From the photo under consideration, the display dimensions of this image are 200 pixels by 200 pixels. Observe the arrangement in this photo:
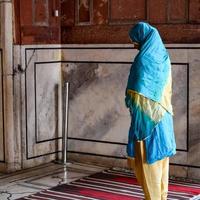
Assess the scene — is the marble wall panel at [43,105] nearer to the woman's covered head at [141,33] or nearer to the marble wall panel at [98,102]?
the marble wall panel at [98,102]

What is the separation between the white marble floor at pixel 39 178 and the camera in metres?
4.85

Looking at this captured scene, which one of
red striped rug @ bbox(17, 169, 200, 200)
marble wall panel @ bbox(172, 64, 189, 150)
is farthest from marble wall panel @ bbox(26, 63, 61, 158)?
marble wall panel @ bbox(172, 64, 189, 150)

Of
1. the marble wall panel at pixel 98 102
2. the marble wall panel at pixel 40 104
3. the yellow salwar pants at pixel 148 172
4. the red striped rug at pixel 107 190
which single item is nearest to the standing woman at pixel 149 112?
the yellow salwar pants at pixel 148 172

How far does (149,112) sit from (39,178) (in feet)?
5.94

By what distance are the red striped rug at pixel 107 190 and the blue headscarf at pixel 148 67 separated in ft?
3.68

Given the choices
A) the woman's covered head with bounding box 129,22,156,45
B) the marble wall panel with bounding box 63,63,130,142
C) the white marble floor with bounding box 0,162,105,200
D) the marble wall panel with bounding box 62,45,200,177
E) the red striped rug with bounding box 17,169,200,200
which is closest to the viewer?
the woman's covered head with bounding box 129,22,156,45

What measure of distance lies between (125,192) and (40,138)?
137cm

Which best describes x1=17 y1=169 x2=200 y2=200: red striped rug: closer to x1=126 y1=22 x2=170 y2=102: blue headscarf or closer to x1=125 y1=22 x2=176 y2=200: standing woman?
x1=125 y1=22 x2=176 y2=200: standing woman

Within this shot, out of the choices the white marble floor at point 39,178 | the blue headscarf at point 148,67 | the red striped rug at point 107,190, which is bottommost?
the white marble floor at point 39,178

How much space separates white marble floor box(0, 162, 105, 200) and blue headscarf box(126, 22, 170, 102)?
60.3 inches

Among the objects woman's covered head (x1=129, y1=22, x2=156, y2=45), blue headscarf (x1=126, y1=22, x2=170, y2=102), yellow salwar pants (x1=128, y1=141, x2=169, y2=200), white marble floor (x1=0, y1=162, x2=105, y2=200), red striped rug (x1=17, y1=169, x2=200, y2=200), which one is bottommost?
white marble floor (x1=0, y1=162, x2=105, y2=200)

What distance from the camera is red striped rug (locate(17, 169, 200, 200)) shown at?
4.64 meters

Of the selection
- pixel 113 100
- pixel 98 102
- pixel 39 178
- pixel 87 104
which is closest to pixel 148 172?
pixel 39 178

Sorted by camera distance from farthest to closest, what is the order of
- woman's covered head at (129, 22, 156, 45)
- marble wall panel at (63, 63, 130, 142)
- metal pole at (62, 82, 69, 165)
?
metal pole at (62, 82, 69, 165) < marble wall panel at (63, 63, 130, 142) < woman's covered head at (129, 22, 156, 45)
